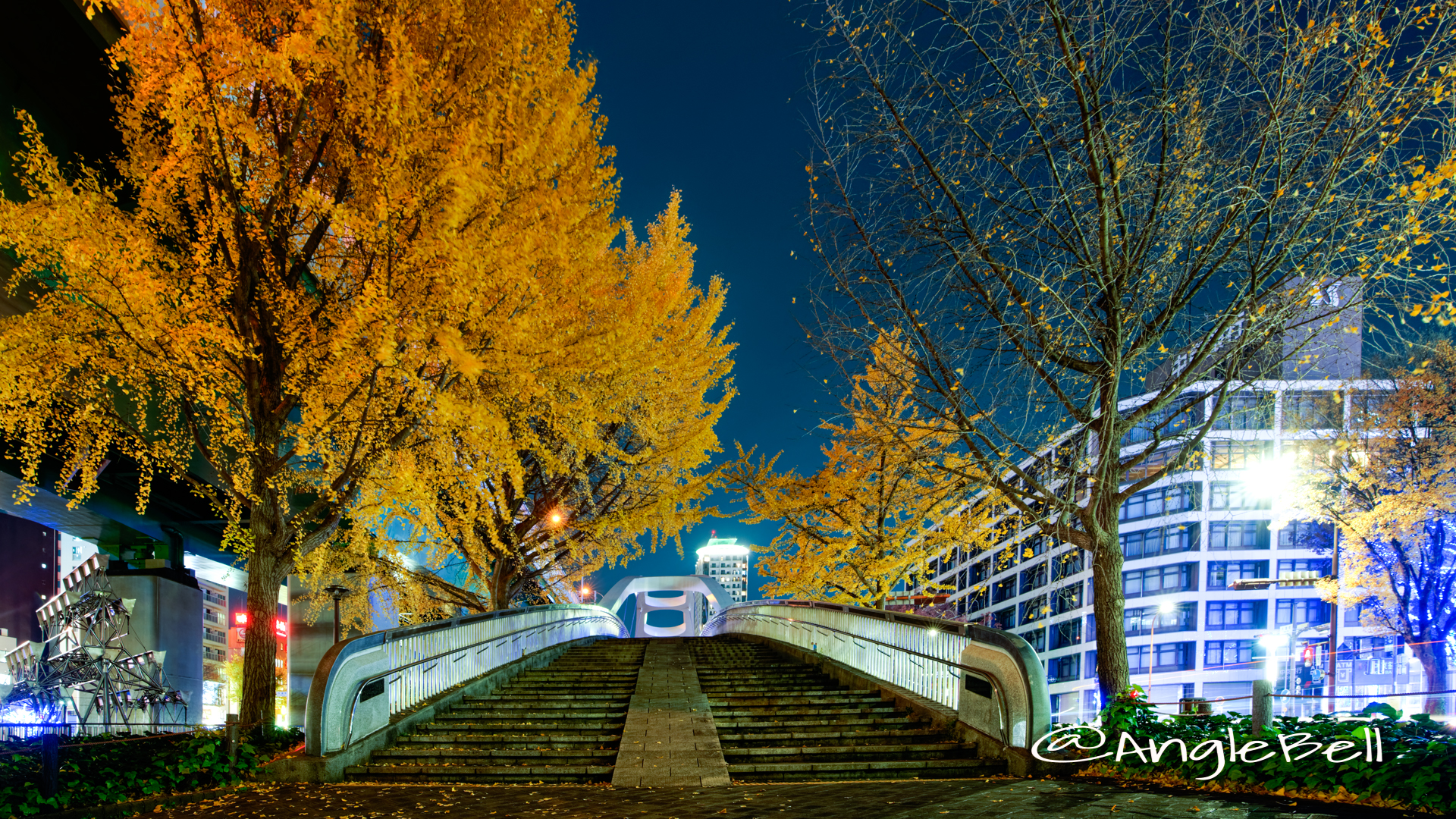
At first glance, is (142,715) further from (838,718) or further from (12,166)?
(838,718)

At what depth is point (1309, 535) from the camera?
3291 centimetres

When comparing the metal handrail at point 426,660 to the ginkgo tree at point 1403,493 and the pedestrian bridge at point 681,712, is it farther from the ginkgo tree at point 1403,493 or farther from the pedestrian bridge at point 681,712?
the ginkgo tree at point 1403,493

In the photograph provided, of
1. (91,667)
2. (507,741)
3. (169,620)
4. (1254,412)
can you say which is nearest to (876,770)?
(507,741)

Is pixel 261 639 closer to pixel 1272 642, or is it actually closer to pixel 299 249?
pixel 299 249

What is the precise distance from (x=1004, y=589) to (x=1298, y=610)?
23.4 meters

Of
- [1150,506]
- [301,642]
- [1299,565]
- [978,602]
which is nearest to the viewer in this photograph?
[301,642]

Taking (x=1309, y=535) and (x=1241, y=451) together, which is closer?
(x=1241, y=451)

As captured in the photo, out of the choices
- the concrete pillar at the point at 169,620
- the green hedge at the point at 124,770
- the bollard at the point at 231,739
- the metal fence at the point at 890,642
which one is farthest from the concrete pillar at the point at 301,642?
the bollard at the point at 231,739

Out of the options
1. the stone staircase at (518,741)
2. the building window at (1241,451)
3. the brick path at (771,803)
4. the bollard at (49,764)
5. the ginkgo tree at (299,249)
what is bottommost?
the stone staircase at (518,741)

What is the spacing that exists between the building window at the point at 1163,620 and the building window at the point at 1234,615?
86cm

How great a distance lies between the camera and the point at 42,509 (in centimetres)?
1606

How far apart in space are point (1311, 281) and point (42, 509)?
21545 mm

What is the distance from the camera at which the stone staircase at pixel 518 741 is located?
727 centimetres

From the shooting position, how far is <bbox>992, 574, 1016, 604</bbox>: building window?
Result: 6781cm
